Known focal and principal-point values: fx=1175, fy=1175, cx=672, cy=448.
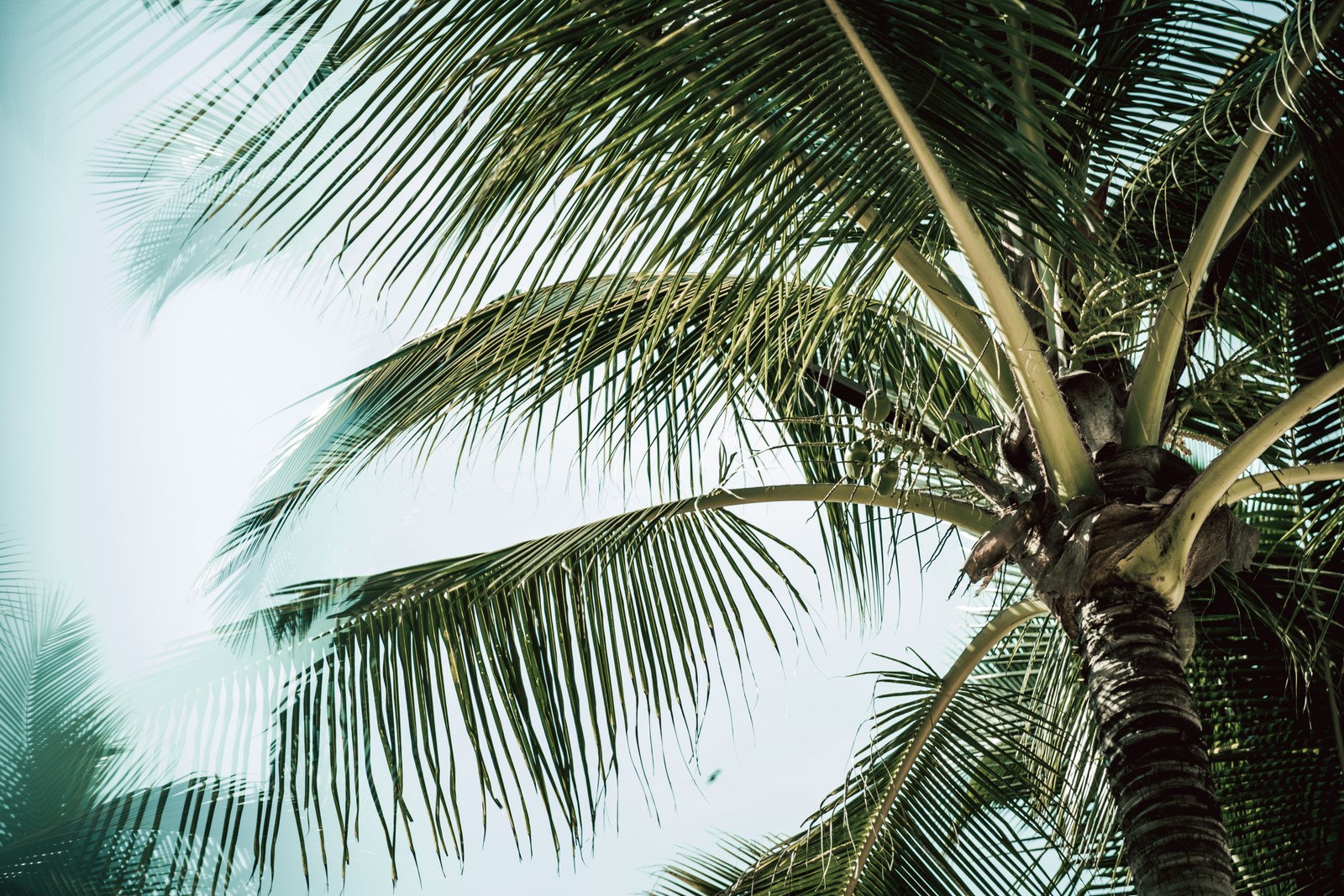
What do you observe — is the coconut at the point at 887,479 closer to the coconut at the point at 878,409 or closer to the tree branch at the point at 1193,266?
the coconut at the point at 878,409

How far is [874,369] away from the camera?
126 inches

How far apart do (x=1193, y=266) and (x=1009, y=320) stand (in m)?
0.36

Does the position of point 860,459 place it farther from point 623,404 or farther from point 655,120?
point 655,120

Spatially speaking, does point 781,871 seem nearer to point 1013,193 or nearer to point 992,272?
point 992,272

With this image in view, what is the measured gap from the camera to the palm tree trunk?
1.69m

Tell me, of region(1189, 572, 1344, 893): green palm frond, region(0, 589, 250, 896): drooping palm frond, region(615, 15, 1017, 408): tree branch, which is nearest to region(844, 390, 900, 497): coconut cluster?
region(615, 15, 1017, 408): tree branch

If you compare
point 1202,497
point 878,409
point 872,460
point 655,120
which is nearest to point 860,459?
point 872,460

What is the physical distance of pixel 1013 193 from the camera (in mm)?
1455

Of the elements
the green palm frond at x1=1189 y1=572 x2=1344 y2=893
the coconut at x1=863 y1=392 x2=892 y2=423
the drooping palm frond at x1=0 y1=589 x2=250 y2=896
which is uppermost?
the coconut at x1=863 y1=392 x2=892 y2=423

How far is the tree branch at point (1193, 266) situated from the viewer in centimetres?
182

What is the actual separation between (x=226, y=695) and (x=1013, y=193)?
174cm

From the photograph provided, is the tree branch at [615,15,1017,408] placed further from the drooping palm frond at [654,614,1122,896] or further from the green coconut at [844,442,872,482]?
the drooping palm frond at [654,614,1122,896]

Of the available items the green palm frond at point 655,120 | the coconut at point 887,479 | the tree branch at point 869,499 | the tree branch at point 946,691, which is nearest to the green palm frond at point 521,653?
the tree branch at point 869,499

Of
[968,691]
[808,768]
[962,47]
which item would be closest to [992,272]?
[962,47]
